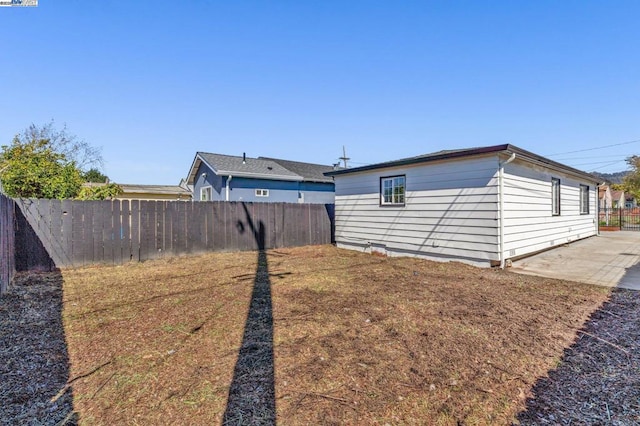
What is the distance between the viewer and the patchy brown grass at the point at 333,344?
203cm

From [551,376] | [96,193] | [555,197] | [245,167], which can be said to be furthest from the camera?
[245,167]

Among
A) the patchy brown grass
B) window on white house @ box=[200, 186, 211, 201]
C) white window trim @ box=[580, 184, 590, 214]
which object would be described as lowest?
the patchy brown grass

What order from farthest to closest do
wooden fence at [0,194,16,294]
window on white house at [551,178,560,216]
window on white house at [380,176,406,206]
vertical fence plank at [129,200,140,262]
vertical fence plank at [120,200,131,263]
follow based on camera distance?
window on white house at [551,178,560,216] < window on white house at [380,176,406,206] < vertical fence plank at [129,200,140,262] < vertical fence plank at [120,200,131,263] < wooden fence at [0,194,16,294]

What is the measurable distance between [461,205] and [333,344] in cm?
550

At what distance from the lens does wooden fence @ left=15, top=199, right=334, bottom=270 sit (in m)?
6.68

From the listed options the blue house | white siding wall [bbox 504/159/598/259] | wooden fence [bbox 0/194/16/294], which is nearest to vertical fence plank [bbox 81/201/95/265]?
wooden fence [bbox 0/194/16/294]

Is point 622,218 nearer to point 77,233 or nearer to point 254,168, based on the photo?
point 254,168

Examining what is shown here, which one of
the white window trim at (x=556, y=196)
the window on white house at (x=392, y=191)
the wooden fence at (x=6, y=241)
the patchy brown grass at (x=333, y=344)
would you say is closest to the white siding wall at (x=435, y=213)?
the window on white house at (x=392, y=191)

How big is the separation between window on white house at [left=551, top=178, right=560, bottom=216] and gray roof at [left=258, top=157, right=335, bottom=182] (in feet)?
36.9

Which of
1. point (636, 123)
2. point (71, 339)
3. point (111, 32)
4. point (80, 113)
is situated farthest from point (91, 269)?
point (636, 123)

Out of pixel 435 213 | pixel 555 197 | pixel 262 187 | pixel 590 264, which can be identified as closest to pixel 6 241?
pixel 435 213

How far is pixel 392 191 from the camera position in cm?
891

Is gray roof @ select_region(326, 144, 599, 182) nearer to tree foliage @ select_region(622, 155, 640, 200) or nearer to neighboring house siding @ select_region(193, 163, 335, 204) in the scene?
neighboring house siding @ select_region(193, 163, 335, 204)

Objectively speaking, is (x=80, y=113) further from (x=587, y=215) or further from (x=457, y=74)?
(x=587, y=215)
